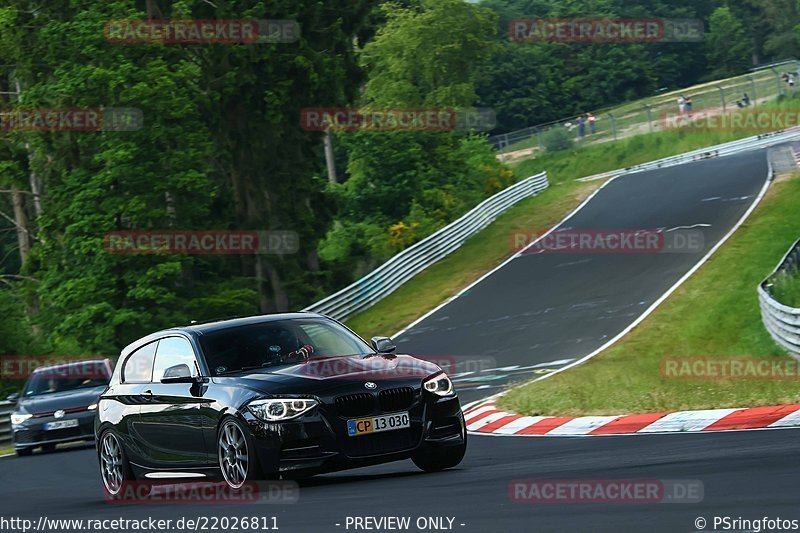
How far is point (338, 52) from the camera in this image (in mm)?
39312

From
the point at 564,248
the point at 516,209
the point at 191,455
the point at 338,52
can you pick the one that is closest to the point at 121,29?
the point at 338,52

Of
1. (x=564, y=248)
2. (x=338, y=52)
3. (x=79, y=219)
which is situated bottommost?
→ (x=564, y=248)

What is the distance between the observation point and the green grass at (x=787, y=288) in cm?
2234

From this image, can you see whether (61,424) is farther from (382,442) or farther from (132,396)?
(382,442)

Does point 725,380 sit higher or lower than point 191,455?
lower

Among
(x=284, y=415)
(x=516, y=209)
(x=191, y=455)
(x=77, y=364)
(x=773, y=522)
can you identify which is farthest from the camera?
(x=516, y=209)

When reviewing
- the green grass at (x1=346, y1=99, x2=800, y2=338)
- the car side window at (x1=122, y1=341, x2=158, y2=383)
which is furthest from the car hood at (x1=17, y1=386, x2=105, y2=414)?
the green grass at (x1=346, y1=99, x2=800, y2=338)

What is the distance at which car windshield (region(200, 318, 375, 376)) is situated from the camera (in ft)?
36.9

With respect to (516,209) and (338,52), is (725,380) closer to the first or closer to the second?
(338,52)

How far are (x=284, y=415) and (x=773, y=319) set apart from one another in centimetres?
1308

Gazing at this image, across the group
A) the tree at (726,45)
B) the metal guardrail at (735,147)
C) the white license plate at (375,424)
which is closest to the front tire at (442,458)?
the white license plate at (375,424)

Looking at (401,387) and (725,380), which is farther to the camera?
(725,380)

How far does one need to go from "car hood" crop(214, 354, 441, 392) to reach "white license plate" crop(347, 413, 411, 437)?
0.28 m

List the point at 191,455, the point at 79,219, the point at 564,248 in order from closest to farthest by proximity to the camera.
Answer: the point at 191,455, the point at 79,219, the point at 564,248
